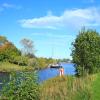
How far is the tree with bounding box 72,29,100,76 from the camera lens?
90.1 feet

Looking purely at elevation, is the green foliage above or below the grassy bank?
below

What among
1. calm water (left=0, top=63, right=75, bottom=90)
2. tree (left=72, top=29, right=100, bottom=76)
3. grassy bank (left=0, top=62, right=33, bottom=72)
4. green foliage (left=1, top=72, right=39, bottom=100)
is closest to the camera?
green foliage (left=1, top=72, right=39, bottom=100)

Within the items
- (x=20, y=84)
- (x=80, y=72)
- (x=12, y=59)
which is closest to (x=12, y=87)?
(x=20, y=84)

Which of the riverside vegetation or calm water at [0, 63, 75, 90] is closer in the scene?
the riverside vegetation

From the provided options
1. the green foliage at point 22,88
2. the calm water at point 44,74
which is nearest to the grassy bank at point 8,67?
the calm water at point 44,74

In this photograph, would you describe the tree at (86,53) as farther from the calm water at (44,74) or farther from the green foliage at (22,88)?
the green foliage at (22,88)

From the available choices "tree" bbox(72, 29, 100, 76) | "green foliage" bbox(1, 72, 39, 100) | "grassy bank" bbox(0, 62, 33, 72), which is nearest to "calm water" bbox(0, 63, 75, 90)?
"green foliage" bbox(1, 72, 39, 100)

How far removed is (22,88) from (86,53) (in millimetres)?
12362

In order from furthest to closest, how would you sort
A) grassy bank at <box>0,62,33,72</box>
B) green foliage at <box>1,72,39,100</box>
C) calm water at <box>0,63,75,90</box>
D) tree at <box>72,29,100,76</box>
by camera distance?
grassy bank at <box>0,62,33,72</box>, tree at <box>72,29,100,76</box>, calm water at <box>0,63,75,90</box>, green foliage at <box>1,72,39,100</box>

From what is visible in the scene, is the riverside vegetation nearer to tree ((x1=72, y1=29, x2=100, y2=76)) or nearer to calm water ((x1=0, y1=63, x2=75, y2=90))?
tree ((x1=72, y1=29, x2=100, y2=76))

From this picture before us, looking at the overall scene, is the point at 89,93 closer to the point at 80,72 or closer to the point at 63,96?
the point at 63,96

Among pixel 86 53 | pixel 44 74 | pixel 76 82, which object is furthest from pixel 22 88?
pixel 44 74

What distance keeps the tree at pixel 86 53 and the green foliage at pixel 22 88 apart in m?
11.4

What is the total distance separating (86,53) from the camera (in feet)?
89.7
